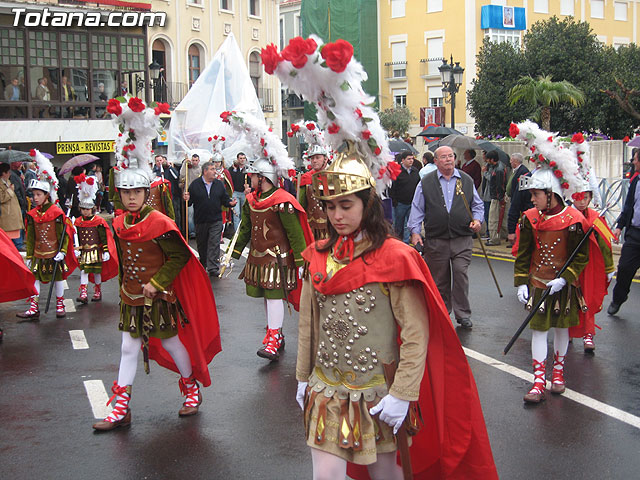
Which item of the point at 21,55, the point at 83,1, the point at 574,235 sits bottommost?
the point at 574,235

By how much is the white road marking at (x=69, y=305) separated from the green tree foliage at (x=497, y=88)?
29700mm

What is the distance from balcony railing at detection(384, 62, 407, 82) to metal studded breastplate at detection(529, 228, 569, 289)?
52874mm

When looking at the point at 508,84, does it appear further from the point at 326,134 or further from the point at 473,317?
the point at 326,134

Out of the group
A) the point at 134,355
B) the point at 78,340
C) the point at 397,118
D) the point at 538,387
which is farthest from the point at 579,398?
the point at 397,118

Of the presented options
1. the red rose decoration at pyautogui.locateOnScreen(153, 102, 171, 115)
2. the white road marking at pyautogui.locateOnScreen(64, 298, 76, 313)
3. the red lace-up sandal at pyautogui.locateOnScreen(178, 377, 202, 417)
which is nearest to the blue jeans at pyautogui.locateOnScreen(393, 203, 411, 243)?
the white road marking at pyautogui.locateOnScreen(64, 298, 76, 313)

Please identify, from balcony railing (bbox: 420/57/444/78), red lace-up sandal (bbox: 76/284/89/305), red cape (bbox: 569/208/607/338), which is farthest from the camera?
balcony railing (bbox: 420/57/444/78)

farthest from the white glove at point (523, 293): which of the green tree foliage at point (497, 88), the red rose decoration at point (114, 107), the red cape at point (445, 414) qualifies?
the green tree foliage at point (497, 88)

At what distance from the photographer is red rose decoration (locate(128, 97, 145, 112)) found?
684 cm

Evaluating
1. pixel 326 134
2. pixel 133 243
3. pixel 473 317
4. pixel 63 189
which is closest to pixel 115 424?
pixel 133 243

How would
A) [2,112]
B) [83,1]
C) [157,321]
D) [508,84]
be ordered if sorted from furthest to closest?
[508,84] → [83,1] → [2,112] → [157,321]

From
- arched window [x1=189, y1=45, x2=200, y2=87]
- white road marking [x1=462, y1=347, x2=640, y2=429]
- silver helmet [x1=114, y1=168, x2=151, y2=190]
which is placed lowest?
white road marking [x1=462, y1=347, x2=640, y2=429]

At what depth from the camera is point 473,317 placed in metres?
9.76

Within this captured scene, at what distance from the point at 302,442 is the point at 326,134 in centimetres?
263

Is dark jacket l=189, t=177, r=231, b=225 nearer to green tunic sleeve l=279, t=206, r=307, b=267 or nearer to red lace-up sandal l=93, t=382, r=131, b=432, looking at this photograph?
green tunic sleeve l=279, t=206, r=307, b=267
